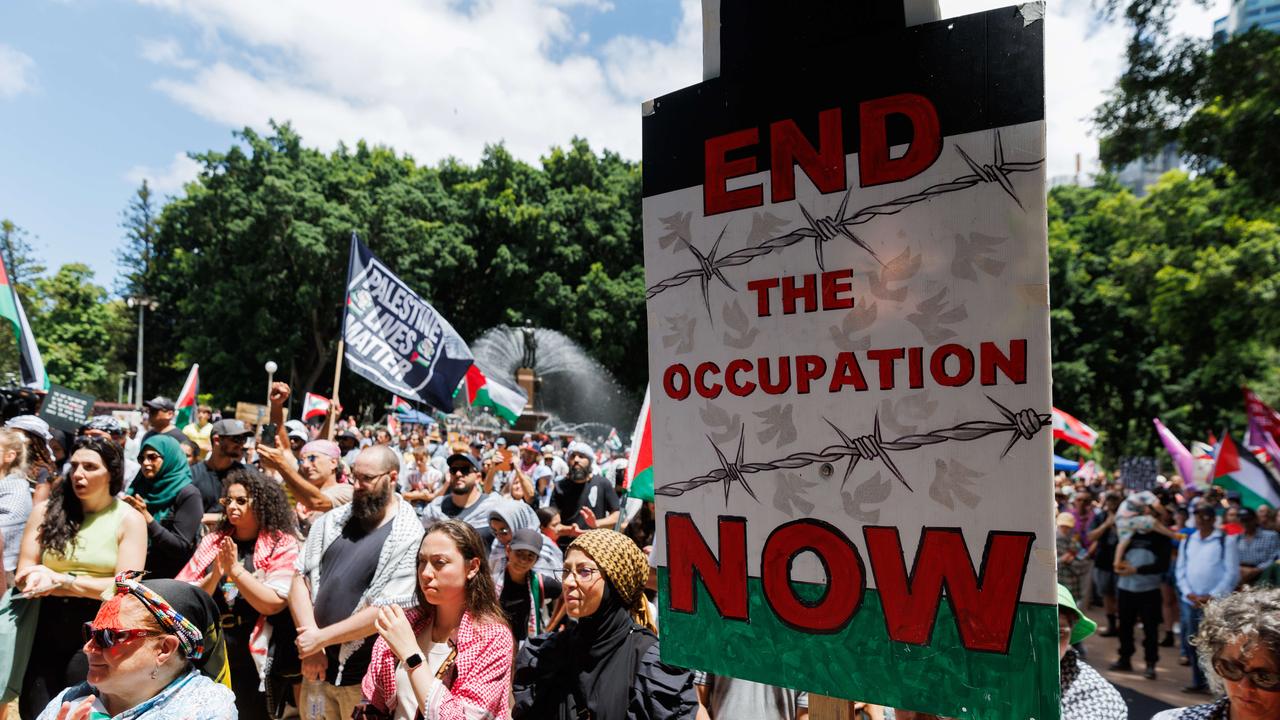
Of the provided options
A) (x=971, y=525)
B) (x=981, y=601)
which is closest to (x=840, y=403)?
(x=971, y=525)

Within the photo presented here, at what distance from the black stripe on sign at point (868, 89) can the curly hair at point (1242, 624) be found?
185 cm

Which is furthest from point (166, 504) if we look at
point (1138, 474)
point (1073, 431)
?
point (1138, 474)

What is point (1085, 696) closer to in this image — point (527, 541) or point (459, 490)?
point (527, 541)

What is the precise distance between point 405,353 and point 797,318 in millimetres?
7060

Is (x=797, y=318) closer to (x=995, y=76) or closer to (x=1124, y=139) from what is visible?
(x=995, y=76)

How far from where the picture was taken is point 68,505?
14.0 feet

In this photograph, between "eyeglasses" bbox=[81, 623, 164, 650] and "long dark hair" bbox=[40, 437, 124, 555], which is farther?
"long dark hair" bbox=[40, 437, 124, 555]

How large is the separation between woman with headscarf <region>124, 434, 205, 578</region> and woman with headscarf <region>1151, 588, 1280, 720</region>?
188 inches

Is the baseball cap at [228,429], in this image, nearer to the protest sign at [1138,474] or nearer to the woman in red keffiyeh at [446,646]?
the woman in red keffiyeh at [446,646]

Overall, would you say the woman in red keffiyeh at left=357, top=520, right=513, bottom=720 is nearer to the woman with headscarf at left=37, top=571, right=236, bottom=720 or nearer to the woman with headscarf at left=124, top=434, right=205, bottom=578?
the woman with headscarf at left=37, top=571, right=236, bottom=720

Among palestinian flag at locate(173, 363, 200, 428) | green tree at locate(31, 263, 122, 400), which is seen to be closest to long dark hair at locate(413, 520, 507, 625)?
palestinian flag at locate(173, 363, 200, 428)

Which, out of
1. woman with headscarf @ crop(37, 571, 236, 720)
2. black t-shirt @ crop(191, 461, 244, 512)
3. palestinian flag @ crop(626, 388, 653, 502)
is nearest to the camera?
woman with headscarf @ crop(37, 571, 236, 720)

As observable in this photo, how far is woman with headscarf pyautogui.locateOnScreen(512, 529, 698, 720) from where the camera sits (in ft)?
10.6

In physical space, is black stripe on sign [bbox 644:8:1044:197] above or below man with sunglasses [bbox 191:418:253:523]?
above
